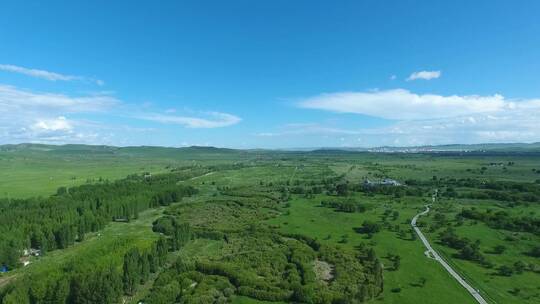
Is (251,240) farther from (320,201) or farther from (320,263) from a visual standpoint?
(320,201)

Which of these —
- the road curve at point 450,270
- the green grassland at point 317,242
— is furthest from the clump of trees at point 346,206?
the road curve at point 450,270

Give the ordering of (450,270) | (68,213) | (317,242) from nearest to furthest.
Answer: (450,270) < (317,242) < (68,213)

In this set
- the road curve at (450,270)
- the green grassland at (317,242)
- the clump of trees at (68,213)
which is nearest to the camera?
the road curve at (450,270)

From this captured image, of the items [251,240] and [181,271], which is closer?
[181,271]

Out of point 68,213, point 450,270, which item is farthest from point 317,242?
point 68,213

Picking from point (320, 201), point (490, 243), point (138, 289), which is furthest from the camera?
point (320, 201)

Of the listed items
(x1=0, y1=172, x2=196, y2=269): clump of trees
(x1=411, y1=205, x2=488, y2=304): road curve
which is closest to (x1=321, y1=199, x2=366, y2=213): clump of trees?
(x1=411, y1=205, x2=488, y2=304): road curve

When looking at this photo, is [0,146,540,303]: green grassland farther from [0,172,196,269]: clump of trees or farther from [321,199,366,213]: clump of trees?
[0,172,196,269]: clump of trees

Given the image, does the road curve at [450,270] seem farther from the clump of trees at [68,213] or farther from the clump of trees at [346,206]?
the clump of trees at [68,213]

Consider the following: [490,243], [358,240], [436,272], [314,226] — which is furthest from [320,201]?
[436,272]

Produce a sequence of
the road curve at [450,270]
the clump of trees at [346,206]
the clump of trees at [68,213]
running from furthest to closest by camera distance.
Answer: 1. the clump of trees at [346,206]
2. the clump of trees at [68,213]
3. the road curve at [450,270]

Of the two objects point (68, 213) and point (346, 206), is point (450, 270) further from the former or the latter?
point (68, 213)
